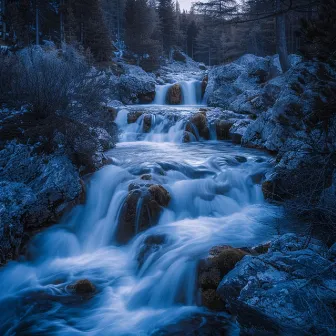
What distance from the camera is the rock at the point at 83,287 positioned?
18.0 ft

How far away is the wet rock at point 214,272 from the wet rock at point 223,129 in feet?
32.2

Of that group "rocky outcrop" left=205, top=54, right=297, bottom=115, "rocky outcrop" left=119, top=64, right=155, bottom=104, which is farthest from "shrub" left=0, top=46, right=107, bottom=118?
"rocky outcrop" left=119, top=64, right=155, bottom=104

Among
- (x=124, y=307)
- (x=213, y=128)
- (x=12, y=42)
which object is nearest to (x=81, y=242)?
(x=124, y=307)

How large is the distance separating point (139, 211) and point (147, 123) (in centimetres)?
983

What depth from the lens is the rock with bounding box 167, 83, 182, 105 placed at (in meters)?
24.3

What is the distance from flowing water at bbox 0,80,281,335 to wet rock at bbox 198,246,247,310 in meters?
0.15

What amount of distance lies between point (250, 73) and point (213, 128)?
27.9 ft

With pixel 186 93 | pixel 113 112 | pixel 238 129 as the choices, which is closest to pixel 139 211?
pixel 238 129

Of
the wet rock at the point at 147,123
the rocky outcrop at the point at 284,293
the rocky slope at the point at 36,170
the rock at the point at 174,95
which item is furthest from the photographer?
the rock at the point at 174,95

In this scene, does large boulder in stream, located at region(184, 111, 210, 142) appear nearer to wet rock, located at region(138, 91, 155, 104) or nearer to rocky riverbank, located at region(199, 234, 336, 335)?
wet rock, located at region(138, 91, 155, 104)

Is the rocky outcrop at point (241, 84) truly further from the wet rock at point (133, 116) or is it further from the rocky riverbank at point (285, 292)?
the rocky riverbank at point (285, 292)

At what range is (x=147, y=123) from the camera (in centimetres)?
1633

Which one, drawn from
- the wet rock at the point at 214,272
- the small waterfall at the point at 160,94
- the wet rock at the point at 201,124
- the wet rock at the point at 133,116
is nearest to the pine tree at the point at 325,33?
the wet rock at the point at 214,272

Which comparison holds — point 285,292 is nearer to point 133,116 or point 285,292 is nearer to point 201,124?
point 201,124
